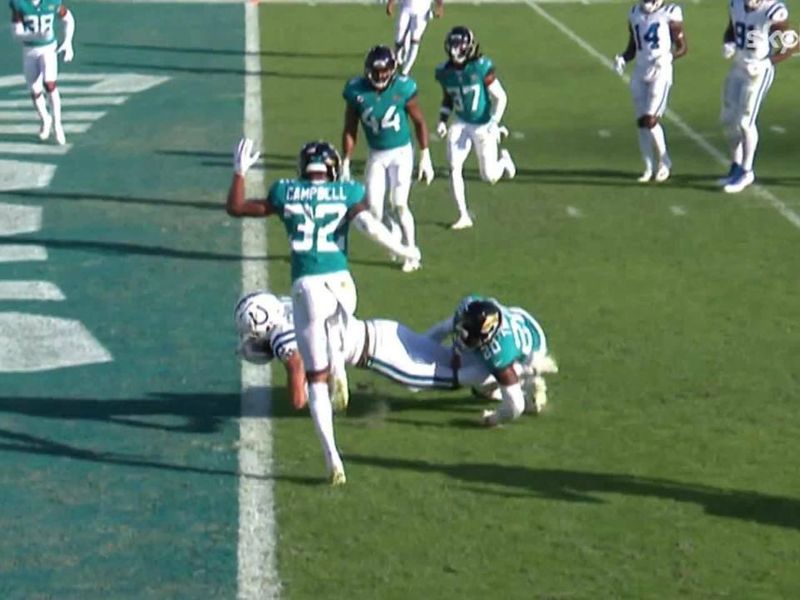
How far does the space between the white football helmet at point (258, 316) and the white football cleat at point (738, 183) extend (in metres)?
7.74

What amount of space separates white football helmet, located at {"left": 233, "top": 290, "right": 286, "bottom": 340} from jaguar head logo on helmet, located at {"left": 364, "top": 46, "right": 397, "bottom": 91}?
3691 millimetres

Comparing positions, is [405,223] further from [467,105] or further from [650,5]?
[650,5]

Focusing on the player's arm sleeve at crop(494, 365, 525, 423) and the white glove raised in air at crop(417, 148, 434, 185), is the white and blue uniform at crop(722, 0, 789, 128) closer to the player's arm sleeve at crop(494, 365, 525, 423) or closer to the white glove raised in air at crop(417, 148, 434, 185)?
the white glove raised in air at crop(417, 148, 434, 185)

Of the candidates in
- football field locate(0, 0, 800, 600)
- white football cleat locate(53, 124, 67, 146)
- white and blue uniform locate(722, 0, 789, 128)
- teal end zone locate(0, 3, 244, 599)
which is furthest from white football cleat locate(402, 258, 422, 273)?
white football cleat locate(53, 124, 67, 146)

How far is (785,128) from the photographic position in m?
21.6

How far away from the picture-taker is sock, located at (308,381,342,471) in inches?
404

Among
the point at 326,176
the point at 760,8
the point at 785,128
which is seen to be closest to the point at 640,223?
the point at 760,8

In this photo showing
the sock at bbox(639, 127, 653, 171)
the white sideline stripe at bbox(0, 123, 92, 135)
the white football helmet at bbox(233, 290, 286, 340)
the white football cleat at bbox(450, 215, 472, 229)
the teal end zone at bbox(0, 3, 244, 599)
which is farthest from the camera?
the white sideline stripe at bbox(0, 123, 92, 135)

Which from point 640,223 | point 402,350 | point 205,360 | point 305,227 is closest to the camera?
point 305,227

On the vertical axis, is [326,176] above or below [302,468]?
above

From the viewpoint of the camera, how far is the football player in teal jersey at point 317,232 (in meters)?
10.4

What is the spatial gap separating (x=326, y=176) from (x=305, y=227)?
302mm

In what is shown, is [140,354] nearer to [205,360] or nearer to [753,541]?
[205,360]

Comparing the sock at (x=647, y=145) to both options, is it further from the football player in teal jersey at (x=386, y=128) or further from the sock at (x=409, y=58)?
the sock at (x=409, y=58)
